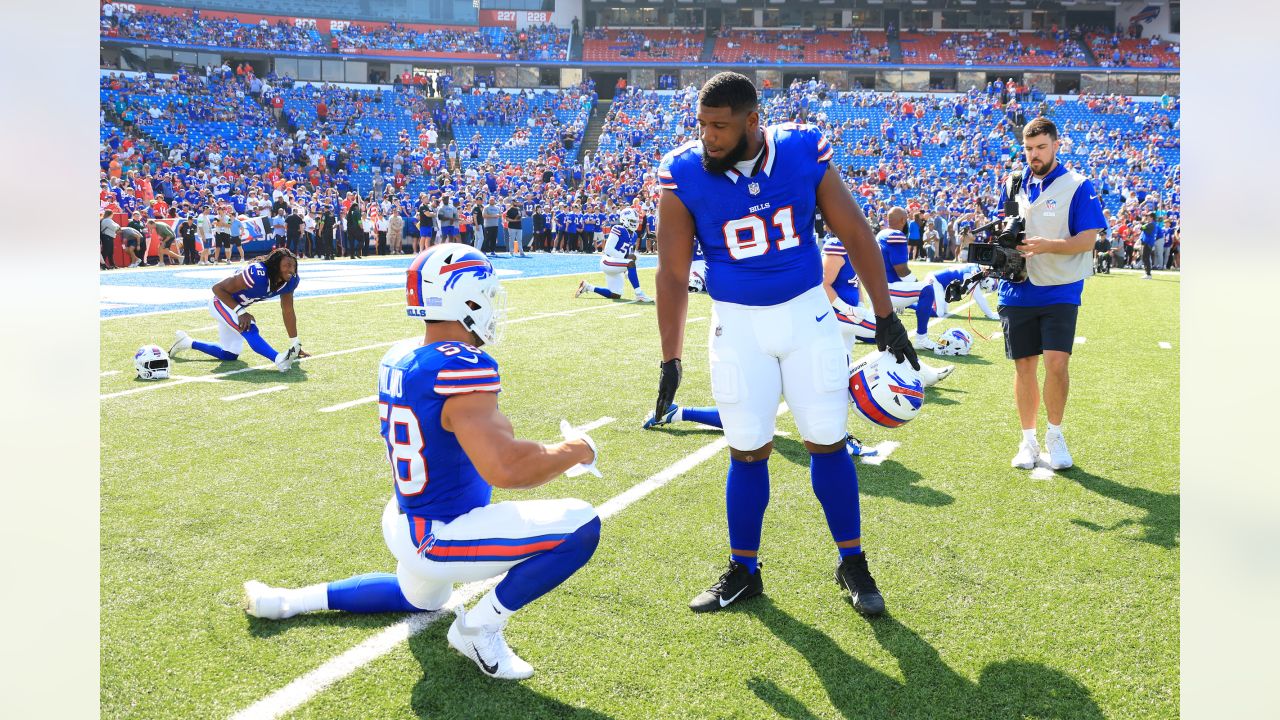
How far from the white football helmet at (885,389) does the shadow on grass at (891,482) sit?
1.50 metres

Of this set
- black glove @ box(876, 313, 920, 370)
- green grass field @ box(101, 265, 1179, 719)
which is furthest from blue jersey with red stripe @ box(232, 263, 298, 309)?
black glove @ box(876, 313, 920, 370)

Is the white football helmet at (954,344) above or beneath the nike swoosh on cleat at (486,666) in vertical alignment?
above

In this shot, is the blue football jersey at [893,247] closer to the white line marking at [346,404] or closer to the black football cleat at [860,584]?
the white line marking at [346,404]

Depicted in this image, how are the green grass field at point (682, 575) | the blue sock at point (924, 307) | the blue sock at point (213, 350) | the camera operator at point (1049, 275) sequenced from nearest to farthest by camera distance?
the green grass field at point (682, 575), the camera operator at point (1049, 275), the blue sock at point (213, 350), the blue sock at point (924, 307)

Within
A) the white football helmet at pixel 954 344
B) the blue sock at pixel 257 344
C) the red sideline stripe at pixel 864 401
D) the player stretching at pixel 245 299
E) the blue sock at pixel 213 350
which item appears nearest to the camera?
the red sideline stripe at pixel 864 401

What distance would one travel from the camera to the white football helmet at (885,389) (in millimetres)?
4055

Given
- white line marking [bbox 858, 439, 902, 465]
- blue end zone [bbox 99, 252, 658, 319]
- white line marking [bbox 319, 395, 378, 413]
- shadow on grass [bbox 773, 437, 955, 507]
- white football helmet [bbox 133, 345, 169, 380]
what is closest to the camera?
shadow on grass [bbox 773, 437, 955, 507]

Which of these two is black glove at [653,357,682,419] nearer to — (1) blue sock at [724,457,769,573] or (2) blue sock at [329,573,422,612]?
(1) blue sock at [724,457,769,573]

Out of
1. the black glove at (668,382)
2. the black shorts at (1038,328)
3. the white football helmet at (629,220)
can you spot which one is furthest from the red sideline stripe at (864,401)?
the white football helmet at (629,220)

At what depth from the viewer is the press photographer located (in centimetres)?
582

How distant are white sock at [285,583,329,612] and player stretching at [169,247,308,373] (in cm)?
637

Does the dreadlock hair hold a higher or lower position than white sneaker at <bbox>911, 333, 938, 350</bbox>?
higher
